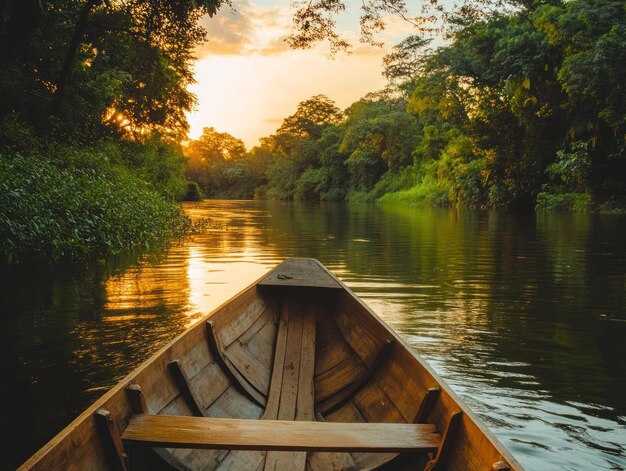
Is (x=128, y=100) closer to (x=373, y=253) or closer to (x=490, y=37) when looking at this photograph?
(x=373, y=253)

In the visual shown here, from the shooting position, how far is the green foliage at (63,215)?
902 cm

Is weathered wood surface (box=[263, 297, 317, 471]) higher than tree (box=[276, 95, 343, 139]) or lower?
lower

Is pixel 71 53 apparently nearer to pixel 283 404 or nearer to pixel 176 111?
pixel 176 111

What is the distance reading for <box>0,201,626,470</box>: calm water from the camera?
4.16 metres

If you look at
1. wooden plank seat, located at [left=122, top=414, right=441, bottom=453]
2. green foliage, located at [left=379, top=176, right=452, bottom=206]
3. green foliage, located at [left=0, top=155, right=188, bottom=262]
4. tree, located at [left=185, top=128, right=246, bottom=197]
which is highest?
tree, located at [left=185, top=128, right=246, bottom=197]

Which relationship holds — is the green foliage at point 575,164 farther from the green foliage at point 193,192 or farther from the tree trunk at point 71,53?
the green foliage at point 193,192

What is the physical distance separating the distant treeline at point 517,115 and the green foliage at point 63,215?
27.0 ft

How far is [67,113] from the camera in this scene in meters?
16.4

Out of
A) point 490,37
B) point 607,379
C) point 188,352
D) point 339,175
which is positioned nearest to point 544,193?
point 490,37

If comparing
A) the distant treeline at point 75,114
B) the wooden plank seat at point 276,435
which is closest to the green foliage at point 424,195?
the distant treeline at point 75,114

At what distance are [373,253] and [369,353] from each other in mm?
9275

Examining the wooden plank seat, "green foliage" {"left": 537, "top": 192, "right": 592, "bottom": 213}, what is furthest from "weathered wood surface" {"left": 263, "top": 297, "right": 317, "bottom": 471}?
"green foliage" {"left": 537, "top": 192, "right": 592, "bottom": 213}

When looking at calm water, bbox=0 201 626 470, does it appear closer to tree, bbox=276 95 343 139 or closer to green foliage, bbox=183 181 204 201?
green foliage, bbox=183 181 204 201

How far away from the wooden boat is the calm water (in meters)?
0.89
